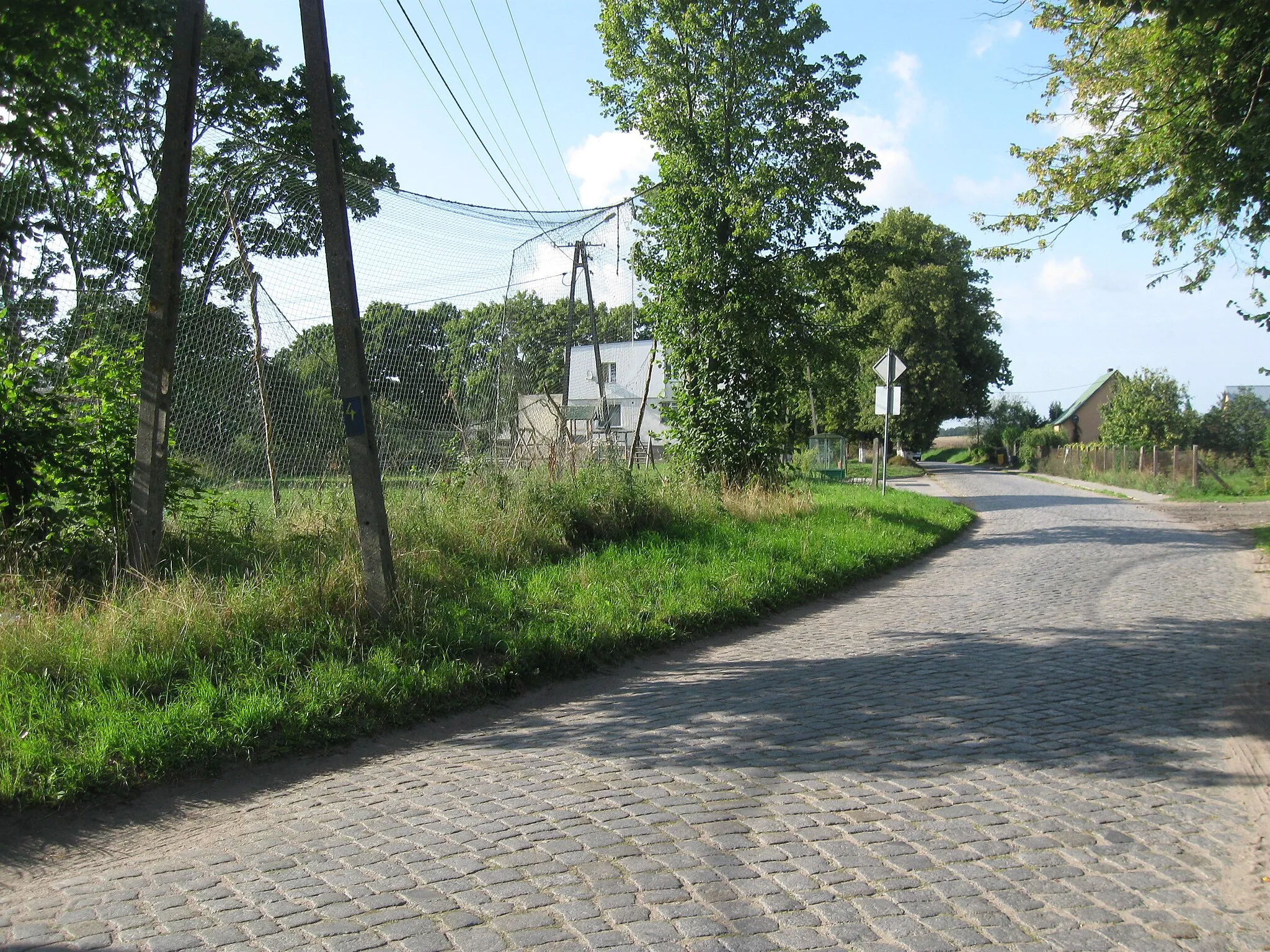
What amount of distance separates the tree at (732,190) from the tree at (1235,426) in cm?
3791

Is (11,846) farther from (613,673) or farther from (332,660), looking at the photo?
(613,673)

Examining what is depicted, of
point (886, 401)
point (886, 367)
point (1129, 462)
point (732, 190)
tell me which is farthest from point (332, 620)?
point (1129, 462)

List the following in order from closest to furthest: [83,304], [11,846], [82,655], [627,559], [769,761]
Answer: [11,846] < [769,761] < [82,655] < [83,304] < [627,559]

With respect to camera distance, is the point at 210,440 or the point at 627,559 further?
the point at 627,559

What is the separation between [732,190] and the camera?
16.9 meters

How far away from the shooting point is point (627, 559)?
34.1ft

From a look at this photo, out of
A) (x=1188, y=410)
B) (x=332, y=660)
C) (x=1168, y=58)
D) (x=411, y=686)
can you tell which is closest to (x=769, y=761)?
(x=411, y=686)

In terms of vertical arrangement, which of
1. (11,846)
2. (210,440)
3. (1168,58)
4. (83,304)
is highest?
(1168,58)

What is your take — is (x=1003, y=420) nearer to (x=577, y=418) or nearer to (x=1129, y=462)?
(x=1129, y=462)

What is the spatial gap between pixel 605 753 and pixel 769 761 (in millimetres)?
915

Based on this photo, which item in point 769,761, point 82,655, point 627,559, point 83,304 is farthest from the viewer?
point 627,559

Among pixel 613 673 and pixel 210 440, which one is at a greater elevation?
pixel 210 440

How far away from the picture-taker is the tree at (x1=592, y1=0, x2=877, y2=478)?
17.0m

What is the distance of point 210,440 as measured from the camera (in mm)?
9234
